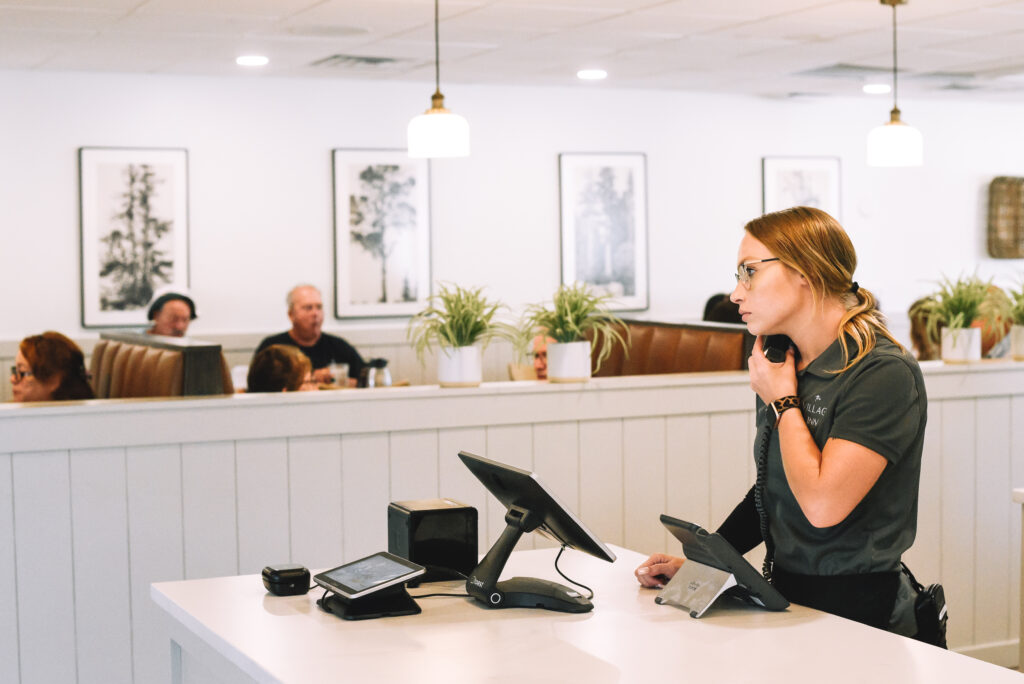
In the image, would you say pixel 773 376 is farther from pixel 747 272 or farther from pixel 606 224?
pixel 606 224

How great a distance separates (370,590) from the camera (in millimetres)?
2223

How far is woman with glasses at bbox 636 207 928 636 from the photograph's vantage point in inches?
86.7

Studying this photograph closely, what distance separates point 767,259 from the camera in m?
2.32

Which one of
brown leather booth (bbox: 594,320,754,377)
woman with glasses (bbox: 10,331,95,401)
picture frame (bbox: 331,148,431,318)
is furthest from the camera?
picture frame (bbox: 331,148,431,318)

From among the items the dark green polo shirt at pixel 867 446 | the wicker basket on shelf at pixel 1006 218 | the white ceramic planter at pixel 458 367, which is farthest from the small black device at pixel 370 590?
the wicker basket on shelf at pixel 1006 218

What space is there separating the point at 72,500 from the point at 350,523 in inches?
32.1

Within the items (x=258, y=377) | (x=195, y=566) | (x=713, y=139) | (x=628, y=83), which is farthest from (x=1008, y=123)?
(x=195, y=566)

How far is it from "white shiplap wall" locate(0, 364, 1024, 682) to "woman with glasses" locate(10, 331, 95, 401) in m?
0.94

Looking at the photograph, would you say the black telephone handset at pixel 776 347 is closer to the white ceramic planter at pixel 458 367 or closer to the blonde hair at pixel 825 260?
the blonde hair at pixel 825 260

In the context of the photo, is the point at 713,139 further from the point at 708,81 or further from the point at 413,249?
the point at 413,249

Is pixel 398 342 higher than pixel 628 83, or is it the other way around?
pixel 628 83

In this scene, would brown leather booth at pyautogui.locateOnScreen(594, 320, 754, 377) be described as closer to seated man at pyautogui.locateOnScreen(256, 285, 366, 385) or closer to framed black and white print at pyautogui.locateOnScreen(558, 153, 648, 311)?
seated man at pyautogui.locateOnScreen(256, 285, 366, 385)

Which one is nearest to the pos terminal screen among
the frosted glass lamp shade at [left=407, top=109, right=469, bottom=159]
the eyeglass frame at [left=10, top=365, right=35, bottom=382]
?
the eyeglass frame at [left=10, top=365, right=35, bottom=382]

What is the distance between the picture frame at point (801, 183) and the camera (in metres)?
8.84
